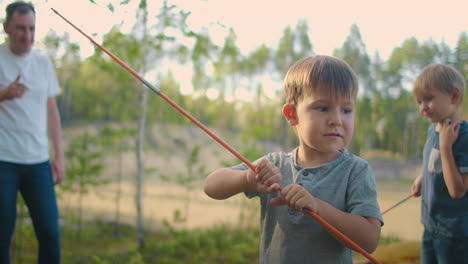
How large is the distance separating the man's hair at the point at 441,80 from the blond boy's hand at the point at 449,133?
0.52 ft

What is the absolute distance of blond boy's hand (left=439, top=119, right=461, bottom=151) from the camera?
5.40ft

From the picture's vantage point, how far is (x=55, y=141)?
2287 millimetres

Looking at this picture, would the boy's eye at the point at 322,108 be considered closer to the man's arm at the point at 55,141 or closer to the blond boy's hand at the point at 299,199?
the blond boy's hand at the point at 299,199

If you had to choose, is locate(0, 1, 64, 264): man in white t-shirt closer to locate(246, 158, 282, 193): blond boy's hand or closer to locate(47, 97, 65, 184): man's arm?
locate(47, 97, 65, 184): man's arm

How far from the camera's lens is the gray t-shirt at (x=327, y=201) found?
47.4 inches

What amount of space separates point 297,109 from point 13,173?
1.52 meters

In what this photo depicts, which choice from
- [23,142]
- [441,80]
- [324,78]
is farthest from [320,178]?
[23,142]

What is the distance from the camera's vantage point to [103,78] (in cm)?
397

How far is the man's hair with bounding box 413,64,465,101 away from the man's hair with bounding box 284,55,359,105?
2.45 ft

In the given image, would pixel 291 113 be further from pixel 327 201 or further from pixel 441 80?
pixel 441 80

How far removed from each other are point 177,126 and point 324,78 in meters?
2.99

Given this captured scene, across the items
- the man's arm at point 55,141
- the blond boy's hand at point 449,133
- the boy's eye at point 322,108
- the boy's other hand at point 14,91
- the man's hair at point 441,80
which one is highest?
the man's hair at point 441,80

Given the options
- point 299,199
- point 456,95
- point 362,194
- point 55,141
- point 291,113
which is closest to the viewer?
point 299,199

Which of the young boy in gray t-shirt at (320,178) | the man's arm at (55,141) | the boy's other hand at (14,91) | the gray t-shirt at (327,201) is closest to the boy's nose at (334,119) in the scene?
the young boy in gray t-shirt at (320,178)
